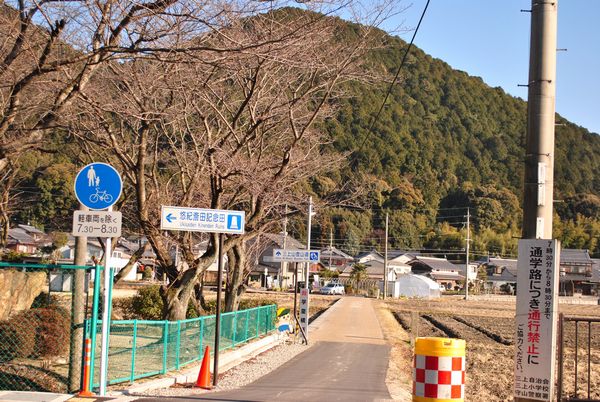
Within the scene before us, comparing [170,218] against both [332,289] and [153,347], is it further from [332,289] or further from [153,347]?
[332,289]

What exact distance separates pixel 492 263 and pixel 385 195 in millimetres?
25552

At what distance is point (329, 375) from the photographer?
13602 mm

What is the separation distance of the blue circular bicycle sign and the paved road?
2.62m

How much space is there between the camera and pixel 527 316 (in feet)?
22.9

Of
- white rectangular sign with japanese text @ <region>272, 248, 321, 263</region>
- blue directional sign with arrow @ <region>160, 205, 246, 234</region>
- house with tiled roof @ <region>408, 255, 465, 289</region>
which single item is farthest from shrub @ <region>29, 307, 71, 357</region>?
house with tiled roof @ <region>408, 255, 465, 289</region>

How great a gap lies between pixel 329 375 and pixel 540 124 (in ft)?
26.1

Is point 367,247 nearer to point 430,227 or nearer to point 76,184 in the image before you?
point 430,227

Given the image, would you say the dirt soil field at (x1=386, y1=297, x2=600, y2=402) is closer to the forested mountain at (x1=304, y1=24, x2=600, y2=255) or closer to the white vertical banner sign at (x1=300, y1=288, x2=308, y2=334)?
the white vertical banner sign at (x1=300, y1=288, x2=308, y2=334)

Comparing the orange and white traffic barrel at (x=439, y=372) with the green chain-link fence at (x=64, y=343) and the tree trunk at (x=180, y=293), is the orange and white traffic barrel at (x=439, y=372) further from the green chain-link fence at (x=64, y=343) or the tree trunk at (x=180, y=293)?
the tree trunk at (x=180, y=293)

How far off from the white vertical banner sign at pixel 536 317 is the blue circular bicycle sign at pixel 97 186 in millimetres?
4852

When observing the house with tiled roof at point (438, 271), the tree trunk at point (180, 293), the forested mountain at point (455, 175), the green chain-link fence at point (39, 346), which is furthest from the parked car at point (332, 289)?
the green chain-link fence at point (39, 346)

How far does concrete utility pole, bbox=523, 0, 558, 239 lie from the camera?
278 inches

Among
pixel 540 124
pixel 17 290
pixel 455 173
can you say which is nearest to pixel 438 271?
pixel 455 173

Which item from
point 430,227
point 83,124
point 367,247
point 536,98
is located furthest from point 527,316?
point 430,227
